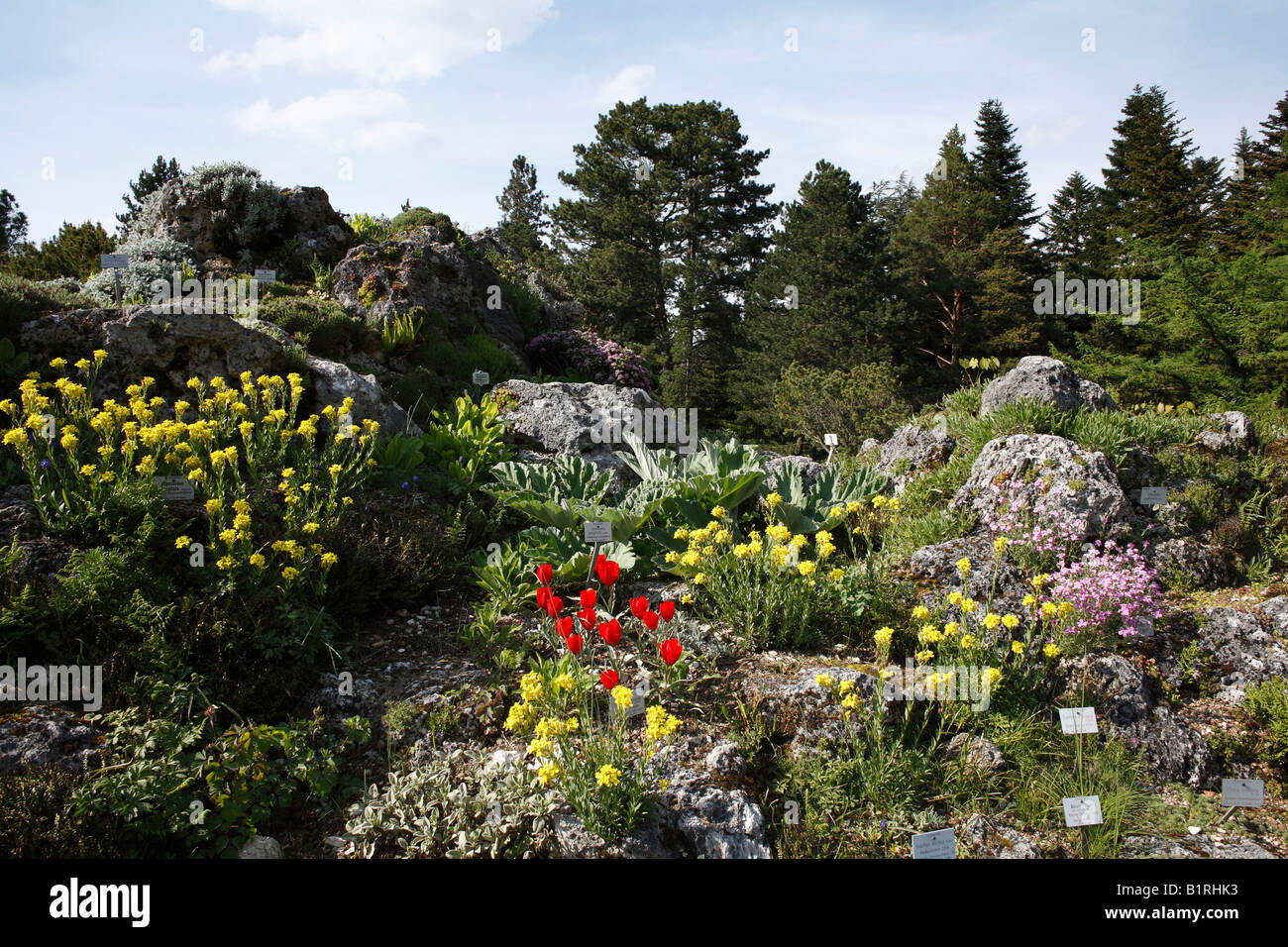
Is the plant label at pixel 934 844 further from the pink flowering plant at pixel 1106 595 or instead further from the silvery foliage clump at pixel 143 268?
the silvery foliage clump at pixel 143 268

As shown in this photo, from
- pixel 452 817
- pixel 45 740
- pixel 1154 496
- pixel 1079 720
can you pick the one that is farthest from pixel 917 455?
pixel 45 740

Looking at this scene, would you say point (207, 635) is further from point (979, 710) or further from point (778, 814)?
point (979, 710)

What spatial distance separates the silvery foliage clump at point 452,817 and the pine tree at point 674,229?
19.2 m

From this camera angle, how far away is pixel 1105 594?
470cm

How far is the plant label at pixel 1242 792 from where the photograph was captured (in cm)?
387

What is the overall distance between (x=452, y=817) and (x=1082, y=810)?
292cm

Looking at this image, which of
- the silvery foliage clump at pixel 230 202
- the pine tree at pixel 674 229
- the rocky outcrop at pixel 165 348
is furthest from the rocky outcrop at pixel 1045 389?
the pine tree at pixel 674 229

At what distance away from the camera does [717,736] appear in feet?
12.7

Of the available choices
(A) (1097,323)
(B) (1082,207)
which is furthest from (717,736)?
(B) (1082,207)

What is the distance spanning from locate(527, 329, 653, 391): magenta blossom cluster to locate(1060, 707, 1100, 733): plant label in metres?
9.62

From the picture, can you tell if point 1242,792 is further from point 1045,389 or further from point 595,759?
point 1045,389

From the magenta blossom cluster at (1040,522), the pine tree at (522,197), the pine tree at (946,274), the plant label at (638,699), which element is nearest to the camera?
the plant label at (638,699)

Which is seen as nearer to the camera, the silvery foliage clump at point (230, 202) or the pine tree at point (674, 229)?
the silvery foliage clump at point (230, 202)

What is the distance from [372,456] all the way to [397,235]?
25.3 feet
